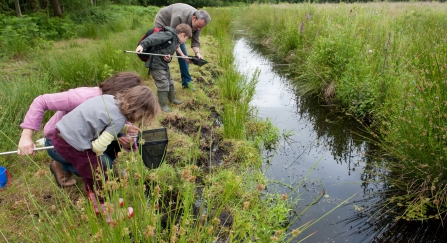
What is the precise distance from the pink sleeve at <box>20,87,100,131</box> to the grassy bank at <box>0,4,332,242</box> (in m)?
0.27

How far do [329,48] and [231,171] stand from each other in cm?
287

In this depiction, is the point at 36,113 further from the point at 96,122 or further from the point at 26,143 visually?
the point at 96,122

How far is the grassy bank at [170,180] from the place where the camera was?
4.61 ft

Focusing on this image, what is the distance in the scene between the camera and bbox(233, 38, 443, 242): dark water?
7.91ft

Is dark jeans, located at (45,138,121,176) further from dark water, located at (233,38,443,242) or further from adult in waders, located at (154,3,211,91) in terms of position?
adult in waders, located at (154,3,211,91)

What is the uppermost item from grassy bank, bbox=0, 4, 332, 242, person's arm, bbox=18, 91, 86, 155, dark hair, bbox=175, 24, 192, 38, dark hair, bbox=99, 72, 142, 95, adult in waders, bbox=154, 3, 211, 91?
adult in waders, bbox=154, 3, 211, 91

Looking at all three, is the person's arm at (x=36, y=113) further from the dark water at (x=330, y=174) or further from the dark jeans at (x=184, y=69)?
the dark jeans at (x=184, y=69)

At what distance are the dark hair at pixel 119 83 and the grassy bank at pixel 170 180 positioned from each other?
49cm

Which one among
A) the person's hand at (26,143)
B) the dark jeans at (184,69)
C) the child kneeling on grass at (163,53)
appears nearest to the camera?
the person's hand at (26,143)

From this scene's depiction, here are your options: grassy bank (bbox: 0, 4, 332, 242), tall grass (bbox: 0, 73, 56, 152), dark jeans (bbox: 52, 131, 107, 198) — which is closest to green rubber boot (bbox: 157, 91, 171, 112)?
grassy bank (bbox: 0, 4, 332, 242)

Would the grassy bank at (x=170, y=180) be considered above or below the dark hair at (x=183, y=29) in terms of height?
below

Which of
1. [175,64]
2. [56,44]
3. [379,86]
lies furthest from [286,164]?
[56,44]

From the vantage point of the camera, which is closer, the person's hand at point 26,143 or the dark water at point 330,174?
the person's hand at point 26,143

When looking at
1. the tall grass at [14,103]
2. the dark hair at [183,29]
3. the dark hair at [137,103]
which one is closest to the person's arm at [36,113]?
the dark hair at [137,103]
